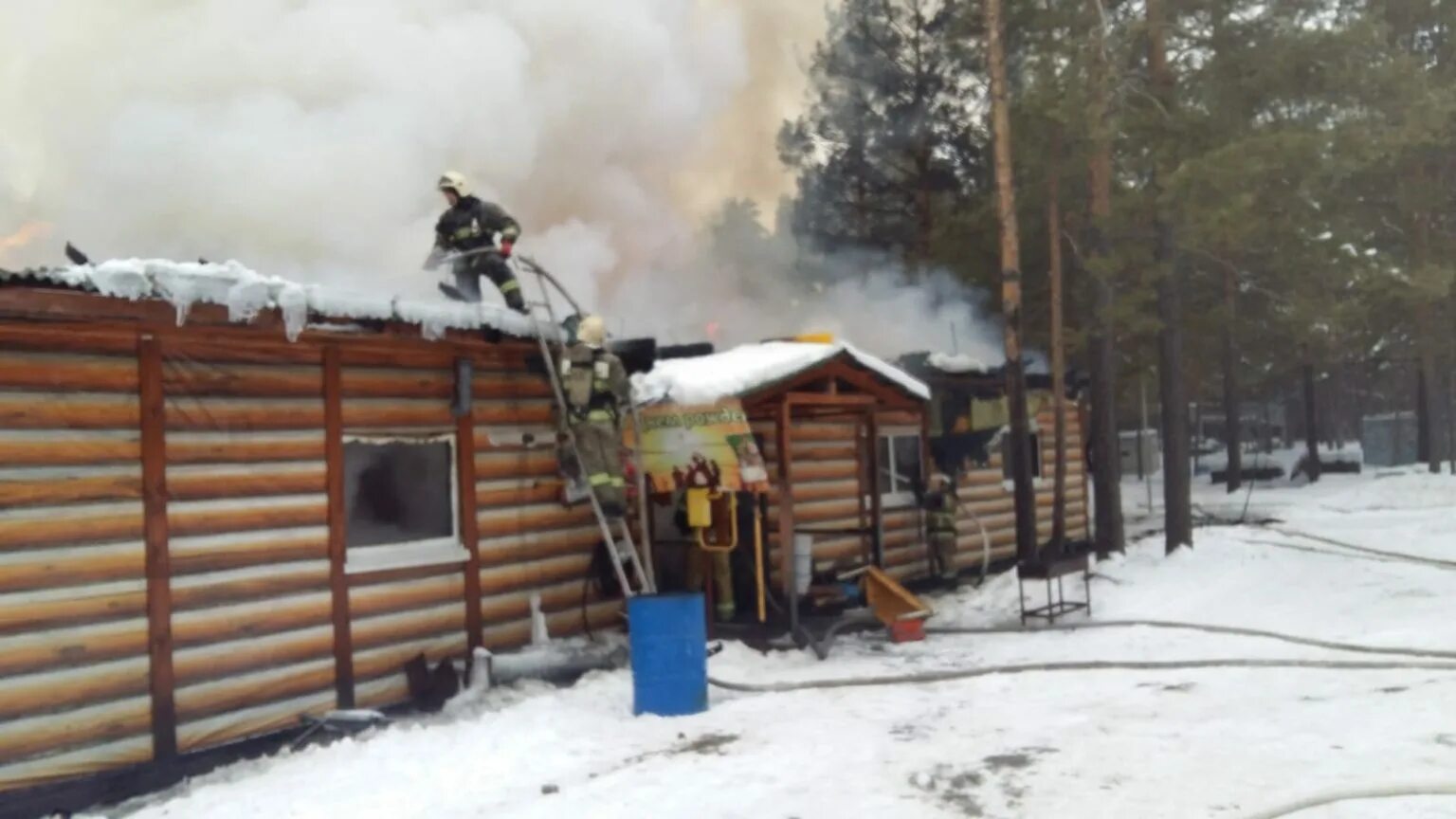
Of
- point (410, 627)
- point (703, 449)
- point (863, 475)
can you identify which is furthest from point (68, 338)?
point (863, 475)

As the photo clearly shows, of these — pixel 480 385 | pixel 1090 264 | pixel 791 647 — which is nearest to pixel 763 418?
pixel 791 647

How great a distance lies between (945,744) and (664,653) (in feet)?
6.95

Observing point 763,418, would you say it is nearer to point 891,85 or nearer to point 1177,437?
point 1177,437

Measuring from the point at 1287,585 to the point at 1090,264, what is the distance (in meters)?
4.48

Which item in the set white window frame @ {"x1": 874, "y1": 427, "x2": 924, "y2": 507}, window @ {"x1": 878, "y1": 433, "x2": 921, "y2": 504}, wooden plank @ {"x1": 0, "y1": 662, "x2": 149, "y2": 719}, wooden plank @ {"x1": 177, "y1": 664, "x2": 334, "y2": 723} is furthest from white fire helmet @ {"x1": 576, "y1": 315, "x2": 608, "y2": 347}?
window @ {"x1": 878, "y1": 433, "x2": 921, "y2": 504}

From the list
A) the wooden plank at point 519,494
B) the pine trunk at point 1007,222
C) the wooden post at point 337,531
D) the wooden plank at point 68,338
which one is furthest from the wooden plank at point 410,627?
the pine trunk at point 1007,222

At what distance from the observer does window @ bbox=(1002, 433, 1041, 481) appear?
17.7 m

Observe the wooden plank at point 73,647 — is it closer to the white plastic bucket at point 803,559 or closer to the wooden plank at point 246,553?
the wooden plank at point 246,553

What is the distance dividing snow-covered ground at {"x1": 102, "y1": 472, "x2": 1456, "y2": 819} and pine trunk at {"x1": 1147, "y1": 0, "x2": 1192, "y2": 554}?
340 cm

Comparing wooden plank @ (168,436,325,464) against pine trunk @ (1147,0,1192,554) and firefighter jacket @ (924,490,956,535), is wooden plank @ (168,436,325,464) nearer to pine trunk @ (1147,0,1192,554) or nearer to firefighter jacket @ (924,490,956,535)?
firefighter jacket @ (924,490,956,535)

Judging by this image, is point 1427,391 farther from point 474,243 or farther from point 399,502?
point 399,502

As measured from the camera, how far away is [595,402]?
9438mm

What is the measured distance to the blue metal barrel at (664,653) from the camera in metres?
7.97

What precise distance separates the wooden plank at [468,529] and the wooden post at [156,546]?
2.47m
